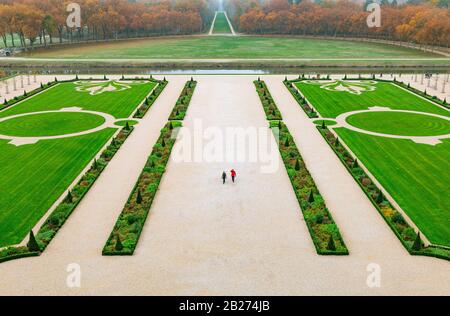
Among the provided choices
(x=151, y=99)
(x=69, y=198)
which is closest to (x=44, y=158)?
(x=69, y=198)

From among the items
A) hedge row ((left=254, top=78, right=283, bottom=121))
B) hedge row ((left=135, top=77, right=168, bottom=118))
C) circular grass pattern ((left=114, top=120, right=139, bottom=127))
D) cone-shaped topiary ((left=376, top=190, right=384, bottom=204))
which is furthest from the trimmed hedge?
cone-shaped topiary ((left=376, top=190, right=384, bottom=204))

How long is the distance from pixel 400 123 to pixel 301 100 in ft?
55.8

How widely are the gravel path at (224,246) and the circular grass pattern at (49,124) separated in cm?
1457

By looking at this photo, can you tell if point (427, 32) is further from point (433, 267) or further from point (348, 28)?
point (433, 267)

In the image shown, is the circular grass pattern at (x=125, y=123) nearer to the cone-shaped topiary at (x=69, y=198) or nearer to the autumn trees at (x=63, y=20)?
the cone-shaped topiary at (x=69, y=198)

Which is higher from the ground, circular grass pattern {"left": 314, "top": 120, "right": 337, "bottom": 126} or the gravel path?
circular grass pattern {"left": 314, "top": 120, "right": 337, "bottom": 126}

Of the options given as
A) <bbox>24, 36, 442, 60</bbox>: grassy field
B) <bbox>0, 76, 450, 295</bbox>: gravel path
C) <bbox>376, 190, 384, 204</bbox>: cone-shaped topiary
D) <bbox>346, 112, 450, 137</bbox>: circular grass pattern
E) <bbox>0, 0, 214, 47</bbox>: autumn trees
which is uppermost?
<bbox>0, 0, 214, 47</bbox>: autumn trees

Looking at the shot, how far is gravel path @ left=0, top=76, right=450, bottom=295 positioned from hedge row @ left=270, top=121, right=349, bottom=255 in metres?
0.62

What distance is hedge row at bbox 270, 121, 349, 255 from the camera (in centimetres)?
3120

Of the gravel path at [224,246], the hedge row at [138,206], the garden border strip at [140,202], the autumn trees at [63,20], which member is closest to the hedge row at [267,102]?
the garden border strip at [140,202]

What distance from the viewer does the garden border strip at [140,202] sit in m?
31.2

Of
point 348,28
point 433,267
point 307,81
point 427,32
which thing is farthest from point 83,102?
point 348,28

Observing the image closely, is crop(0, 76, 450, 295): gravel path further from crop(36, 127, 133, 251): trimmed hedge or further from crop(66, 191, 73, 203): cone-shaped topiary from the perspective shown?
crop(66, 191, 73, 203): cone-shaped topiary

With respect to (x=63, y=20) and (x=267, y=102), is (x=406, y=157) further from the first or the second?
(x=63, y=20)
